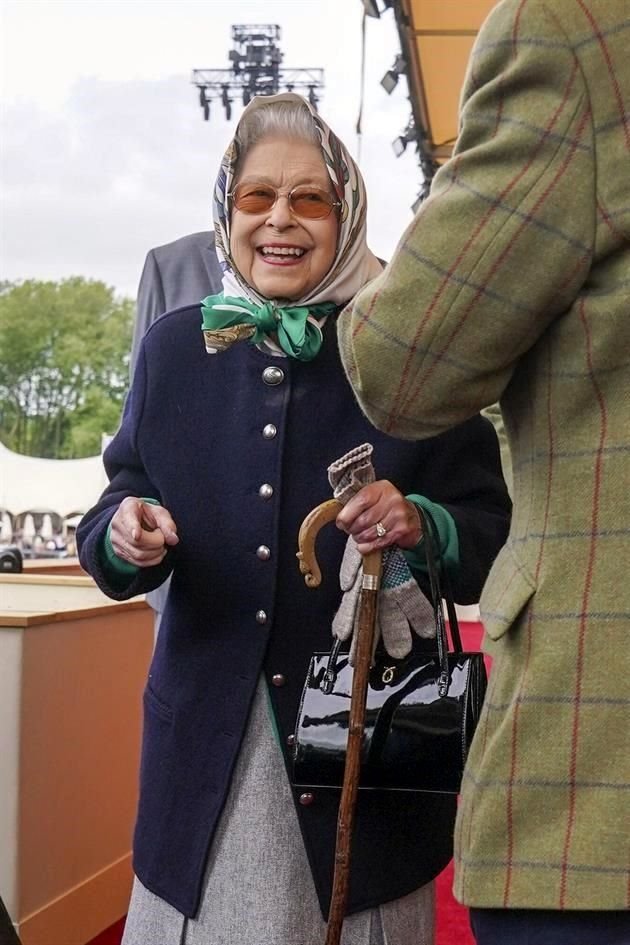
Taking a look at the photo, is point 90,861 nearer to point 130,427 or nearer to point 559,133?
point 130,427

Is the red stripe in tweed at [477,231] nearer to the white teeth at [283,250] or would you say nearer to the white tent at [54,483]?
the white teeth at [283,250]

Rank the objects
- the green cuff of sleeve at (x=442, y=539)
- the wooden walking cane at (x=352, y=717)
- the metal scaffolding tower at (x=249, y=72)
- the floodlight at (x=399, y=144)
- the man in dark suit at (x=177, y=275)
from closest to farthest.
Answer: the wooden walking cane at (x=352, y=717)
the green cuff of sleeve at (x=442, y=539)
the man in dark suit at (x=177, y=275)
the floodlight at (x=399, y=144)
the metal scaffolding tower at (x=249, y=72)

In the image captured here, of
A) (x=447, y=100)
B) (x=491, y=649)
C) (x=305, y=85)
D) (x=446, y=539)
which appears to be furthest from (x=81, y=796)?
(x=305, y=85)

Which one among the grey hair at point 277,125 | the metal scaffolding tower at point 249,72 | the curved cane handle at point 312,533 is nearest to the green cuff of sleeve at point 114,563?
the curved cane handle at point 312,533

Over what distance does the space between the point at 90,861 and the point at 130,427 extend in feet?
8.10

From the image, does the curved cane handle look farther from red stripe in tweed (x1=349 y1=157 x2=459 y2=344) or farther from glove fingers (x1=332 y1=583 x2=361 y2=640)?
red stripe in tweed (x1=349 y1=157 x2=459 y2=344)

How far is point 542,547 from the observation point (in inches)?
48.6

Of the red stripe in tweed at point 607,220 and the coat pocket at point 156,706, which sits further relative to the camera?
the coat pocket at point 156,706

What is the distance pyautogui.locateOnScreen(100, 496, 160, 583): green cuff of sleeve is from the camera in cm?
188

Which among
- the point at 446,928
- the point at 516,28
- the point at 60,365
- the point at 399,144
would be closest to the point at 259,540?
the point at 516,28

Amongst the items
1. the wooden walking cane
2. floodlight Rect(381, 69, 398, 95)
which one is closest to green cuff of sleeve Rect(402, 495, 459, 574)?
the wooden walking cane

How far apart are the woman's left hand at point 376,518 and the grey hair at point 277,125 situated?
63 cm

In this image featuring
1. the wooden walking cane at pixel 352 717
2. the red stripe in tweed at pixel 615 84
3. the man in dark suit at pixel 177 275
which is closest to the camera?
the red stripe in tweed at pixel 615 84

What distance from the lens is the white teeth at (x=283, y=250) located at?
6.33 ft
